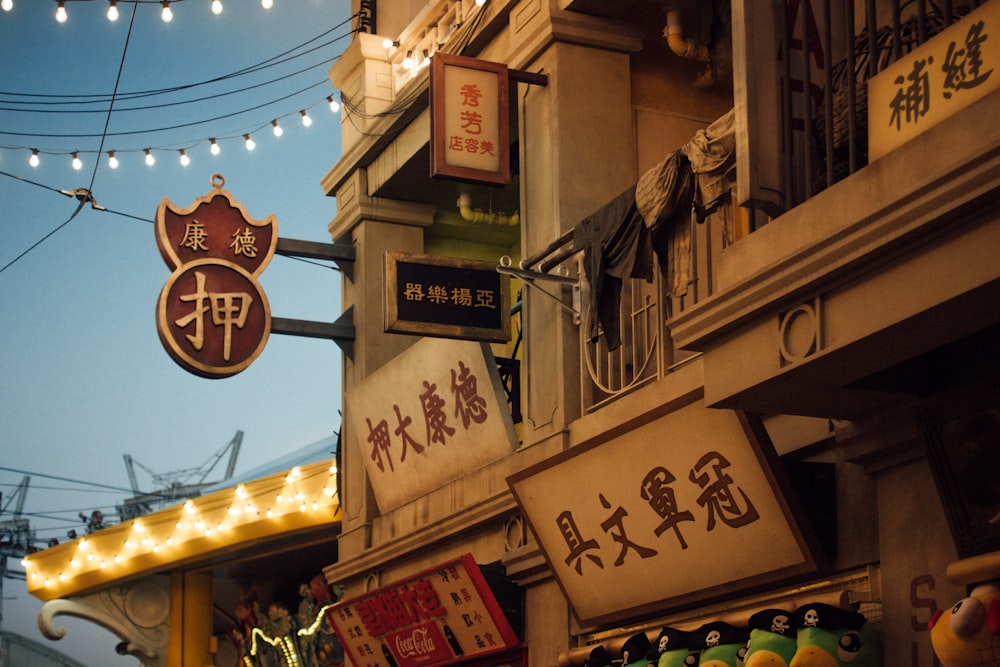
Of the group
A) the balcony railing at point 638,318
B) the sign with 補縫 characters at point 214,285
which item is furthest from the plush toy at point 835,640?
the sign with 補縫 characters at point 214,285

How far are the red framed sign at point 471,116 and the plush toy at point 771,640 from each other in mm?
5588

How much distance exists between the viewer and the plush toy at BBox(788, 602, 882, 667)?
28.9ft

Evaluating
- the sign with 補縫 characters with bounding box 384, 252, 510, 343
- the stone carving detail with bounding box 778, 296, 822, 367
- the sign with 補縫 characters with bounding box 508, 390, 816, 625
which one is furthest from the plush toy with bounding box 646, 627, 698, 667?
the sign with 補縫 characters with bounding box 384, 252, 510, 343

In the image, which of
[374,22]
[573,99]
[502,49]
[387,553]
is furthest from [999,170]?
[374,22]

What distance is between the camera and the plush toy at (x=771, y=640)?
359 inches

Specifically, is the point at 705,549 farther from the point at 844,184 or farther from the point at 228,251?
the point at 228,251

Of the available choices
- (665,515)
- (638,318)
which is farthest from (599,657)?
(638,318)

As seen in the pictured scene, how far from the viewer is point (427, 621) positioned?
14875mm

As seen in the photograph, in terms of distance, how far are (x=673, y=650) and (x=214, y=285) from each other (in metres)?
7.23

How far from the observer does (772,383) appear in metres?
8.42

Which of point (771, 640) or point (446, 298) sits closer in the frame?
point (771, 640)

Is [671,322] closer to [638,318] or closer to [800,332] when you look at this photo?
[800,332]

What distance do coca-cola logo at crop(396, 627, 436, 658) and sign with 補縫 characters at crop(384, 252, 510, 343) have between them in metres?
3.08

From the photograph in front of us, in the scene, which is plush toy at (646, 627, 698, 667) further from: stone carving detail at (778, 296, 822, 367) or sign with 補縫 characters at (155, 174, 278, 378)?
sign with 補縫 characters at (155, 174, 278, 378)
